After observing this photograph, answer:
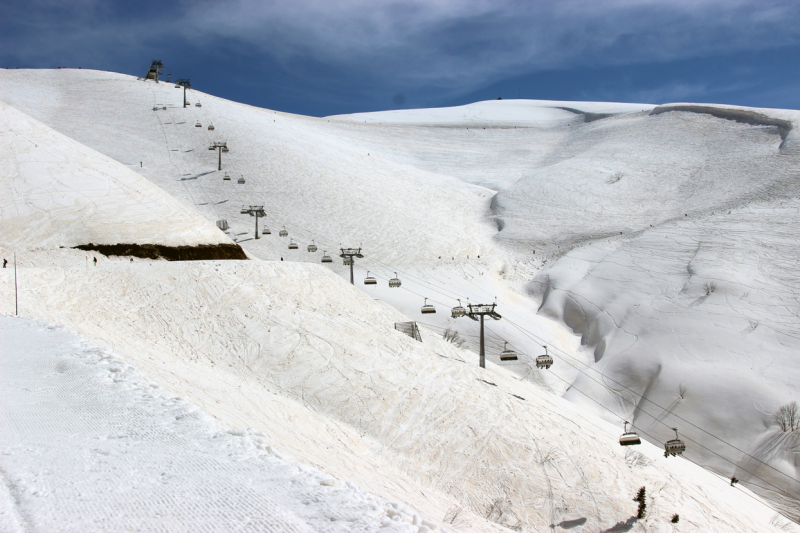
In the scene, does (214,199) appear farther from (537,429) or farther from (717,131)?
(717,131)

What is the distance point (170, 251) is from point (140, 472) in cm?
1765

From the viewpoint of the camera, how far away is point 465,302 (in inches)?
1244

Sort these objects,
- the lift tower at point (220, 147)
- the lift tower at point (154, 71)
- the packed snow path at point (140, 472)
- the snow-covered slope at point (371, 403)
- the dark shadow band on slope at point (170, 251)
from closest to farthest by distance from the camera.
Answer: the packed snow path at point (140, 472), the snow-covered slope at point (371, 403), the dark shadow band on slope at point (170, 251), the lift tower at point (220, 147), the lift tower at point (154, 71)

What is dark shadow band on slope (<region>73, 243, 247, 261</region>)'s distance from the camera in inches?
837

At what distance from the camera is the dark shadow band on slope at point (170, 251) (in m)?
21.2

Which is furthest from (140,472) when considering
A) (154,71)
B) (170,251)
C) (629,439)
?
(154,71)

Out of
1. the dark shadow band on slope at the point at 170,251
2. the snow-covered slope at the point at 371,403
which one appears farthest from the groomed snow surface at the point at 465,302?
the dark shadow band on slope at the point at 170,251

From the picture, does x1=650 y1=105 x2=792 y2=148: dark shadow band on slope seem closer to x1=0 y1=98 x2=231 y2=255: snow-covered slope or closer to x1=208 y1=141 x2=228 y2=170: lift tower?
x1=0 y1=98 x2=231 y2=255: snow-covered slope

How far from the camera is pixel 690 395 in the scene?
21.9 metres

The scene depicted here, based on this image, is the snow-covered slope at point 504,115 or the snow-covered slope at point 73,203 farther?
the snow-covered slope at point 504,115

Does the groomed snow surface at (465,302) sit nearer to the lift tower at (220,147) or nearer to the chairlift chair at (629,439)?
the chairlift chair at (629,439)

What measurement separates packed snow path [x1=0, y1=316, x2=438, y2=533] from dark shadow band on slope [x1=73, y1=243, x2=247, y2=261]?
41.9 ft

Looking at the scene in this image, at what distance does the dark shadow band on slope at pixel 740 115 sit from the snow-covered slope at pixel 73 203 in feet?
158

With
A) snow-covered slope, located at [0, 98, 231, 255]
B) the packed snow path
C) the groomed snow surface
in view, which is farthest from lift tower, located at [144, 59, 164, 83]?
the packed snow path
